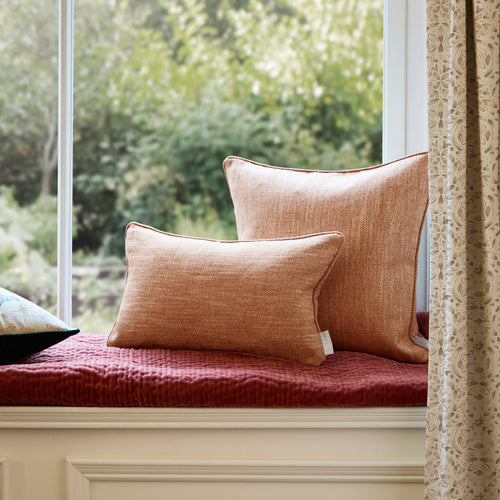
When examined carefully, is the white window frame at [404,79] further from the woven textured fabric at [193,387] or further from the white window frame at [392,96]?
the woven textured fabric at [193,387]

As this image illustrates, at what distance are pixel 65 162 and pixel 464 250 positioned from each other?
120cm

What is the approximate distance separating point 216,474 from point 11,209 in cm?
361

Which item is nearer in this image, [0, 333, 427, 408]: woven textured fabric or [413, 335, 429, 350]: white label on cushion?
[0, 333, 427, 408]: woven textured fabric

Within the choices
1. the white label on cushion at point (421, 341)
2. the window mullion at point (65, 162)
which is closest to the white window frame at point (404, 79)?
the white label on cushion at point (421, 341)

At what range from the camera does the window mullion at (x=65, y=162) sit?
1.58m

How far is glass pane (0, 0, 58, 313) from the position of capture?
379 centimetres

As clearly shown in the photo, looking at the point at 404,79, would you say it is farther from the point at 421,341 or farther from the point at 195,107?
the point at 195,107

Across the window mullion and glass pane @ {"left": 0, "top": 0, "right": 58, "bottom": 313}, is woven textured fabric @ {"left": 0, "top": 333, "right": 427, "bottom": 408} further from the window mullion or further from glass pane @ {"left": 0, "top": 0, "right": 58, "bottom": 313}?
glass pane @ {"left": 0, "top": 0, "right": 58, "bottom": 313}

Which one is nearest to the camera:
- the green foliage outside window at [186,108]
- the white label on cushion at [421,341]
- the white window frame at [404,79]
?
the white label on cushion at [421,341]

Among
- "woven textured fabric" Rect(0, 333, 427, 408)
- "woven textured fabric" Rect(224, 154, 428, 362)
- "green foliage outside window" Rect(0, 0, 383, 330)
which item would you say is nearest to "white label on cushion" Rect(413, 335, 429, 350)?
"woven textured fabric" Rect(224, 154, 428, 362)

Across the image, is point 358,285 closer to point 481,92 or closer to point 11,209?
point 481,92

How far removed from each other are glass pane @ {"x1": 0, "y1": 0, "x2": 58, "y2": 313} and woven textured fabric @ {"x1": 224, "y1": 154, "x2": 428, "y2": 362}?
2.86 metres

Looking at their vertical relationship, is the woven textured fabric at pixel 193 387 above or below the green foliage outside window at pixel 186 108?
below

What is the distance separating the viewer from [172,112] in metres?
4.16
